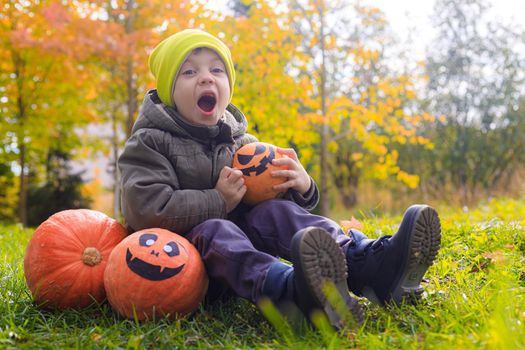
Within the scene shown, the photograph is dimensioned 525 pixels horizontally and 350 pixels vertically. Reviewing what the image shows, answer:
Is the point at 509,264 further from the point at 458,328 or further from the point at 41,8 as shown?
the point at 41,8

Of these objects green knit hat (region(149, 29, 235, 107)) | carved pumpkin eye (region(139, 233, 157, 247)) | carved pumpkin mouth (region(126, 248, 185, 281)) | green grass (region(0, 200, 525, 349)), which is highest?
green knit hat (region(149, 29, 235, 107))

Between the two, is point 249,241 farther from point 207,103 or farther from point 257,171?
point 207,103

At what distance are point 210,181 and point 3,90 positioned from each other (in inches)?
329

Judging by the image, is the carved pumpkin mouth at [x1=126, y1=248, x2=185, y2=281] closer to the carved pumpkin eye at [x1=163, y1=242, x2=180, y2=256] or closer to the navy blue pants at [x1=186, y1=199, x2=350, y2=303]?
the carved pumpkin eye at [x1=163, y1=242, x2=180, y2=256]

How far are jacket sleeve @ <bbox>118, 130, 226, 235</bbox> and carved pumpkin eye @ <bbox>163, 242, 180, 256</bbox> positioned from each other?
0.51 ft

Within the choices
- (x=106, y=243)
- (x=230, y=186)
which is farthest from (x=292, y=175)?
(x=106, y=243)

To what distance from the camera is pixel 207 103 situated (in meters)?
2.62

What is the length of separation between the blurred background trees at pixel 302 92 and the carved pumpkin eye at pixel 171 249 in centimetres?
497

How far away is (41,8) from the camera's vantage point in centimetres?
866

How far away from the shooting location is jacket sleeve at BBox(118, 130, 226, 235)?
7.48ft

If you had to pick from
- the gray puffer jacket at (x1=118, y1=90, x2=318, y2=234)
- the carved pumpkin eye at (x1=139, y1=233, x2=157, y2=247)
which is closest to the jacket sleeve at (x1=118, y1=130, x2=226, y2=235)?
the gray puffer jacket at (x1=118, y1=90, x2=318, y2=234)

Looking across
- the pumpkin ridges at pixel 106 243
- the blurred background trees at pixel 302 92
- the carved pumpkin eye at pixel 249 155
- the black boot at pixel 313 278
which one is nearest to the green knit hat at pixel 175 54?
the carved pumpkin eye at pixel 249 155

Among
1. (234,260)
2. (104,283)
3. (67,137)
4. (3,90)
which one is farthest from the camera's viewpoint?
(67,137)

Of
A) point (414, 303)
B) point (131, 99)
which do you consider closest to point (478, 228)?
point (414, 303)
